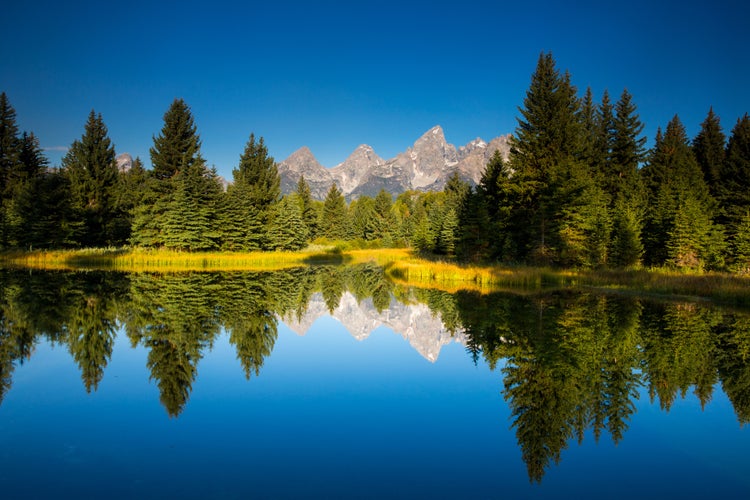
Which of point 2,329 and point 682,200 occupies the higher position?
point 682,200

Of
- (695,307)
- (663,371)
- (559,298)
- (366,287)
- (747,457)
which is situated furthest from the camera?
(366,287)

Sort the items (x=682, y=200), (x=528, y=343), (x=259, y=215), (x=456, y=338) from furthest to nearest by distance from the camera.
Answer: (x=259, y=215) < (x=682, y=200) < (x=456, y=338) < (x=528, y=343)

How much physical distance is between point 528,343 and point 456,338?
2.03m

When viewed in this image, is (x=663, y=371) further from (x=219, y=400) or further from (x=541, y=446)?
(x=219, y=400)

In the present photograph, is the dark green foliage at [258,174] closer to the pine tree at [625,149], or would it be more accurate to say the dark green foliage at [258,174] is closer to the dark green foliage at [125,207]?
the dark green foliage at [125,207]

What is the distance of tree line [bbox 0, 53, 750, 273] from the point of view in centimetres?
3019

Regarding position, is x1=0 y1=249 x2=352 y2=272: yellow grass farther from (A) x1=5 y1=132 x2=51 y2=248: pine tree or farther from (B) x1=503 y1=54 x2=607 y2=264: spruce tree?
(B) x1=503 y1=54 x2=607 y2=264: spruce tree

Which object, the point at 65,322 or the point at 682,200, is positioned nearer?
the point at 65,322

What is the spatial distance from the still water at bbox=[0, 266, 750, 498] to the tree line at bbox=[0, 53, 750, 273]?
48.5 ft

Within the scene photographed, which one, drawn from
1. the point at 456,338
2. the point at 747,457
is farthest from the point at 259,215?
the point at 747,457

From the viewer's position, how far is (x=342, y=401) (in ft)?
26.0

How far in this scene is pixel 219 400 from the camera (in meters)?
7.66

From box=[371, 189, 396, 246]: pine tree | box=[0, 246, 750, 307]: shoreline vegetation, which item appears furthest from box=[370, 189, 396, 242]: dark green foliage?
box=[0, 246, 750, 307]: shoreline vegetation

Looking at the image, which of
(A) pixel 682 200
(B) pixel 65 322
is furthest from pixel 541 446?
(A) pixel 682 200
